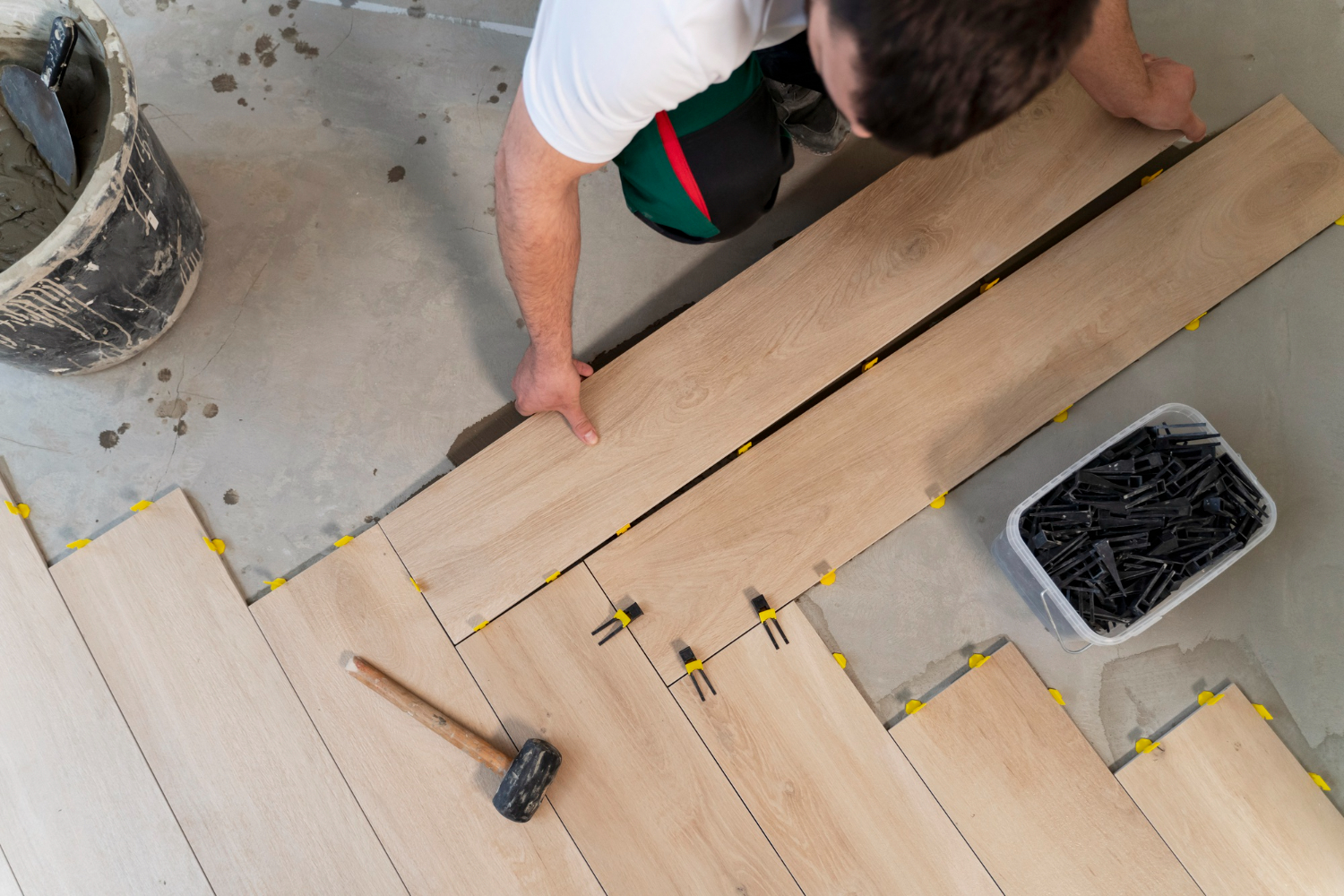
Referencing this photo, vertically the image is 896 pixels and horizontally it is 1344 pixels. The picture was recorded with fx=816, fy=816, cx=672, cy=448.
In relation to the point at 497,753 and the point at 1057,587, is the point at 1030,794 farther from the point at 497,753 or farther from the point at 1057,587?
the point at 497,753

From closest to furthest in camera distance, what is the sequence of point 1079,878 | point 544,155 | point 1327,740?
1. point 544,155
2. point 1079,878
3. point 1327,740

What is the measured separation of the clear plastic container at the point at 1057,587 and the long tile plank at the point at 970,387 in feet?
0.54

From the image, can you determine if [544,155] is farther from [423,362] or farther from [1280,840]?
[1280,840]

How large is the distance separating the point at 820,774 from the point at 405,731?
0.85 m

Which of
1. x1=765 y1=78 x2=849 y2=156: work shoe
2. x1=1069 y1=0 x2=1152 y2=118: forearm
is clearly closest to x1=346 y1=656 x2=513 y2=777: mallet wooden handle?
x1=765 y1=78 x2=849 y2=156: work shoe

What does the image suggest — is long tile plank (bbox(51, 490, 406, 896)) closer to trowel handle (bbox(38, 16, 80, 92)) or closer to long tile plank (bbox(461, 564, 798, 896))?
long tile plank (bbox(461, 564, 798, 896))

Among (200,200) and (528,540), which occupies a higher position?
(200,200)

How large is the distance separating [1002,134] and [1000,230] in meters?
0.22

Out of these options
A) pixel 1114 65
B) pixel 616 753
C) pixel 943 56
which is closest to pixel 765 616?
pixel 616 753

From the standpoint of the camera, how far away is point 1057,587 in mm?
1589

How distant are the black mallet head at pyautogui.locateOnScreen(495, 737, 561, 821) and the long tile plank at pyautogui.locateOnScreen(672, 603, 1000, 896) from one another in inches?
11.5

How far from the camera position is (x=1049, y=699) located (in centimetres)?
168

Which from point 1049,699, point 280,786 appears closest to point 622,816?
point 280,786

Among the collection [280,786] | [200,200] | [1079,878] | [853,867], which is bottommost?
[1079,878]
